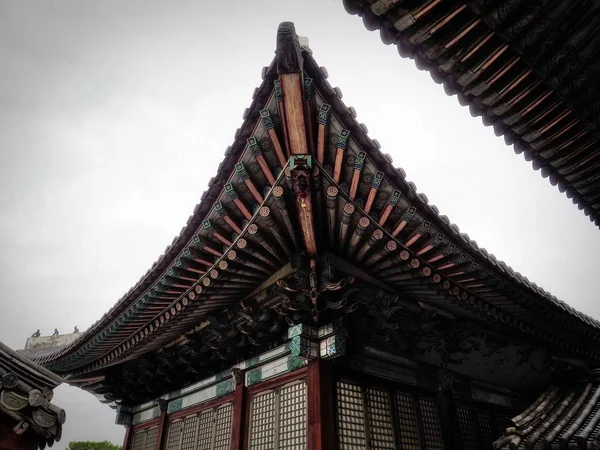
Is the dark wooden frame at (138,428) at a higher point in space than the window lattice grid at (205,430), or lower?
higher

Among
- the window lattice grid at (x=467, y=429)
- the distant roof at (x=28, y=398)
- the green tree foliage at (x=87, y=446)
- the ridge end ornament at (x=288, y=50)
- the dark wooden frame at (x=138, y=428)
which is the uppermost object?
the green tree foliage at (x=87, y=446)

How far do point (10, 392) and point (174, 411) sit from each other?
22.5ft

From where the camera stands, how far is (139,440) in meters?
10.9

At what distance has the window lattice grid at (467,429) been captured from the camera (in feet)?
26.8

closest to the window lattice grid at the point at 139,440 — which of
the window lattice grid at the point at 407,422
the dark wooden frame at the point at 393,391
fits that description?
the dark wooden frame at the point at 393,391

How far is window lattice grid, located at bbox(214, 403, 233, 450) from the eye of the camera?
25.5ft

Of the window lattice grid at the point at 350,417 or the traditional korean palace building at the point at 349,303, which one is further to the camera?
the window lattice grid at the point at 350,417

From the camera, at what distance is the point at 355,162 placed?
5031 millimetres

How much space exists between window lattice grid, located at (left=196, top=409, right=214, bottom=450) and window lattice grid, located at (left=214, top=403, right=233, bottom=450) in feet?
0.80

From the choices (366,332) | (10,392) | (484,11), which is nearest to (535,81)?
(484,11)

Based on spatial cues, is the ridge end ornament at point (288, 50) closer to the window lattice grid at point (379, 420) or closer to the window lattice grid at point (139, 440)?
the window lattice grid at point (379, 420)

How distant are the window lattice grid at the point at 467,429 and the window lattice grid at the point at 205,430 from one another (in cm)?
505

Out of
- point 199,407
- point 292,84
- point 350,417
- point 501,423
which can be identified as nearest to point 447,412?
point 501,423

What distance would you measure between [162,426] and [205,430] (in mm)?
1989
